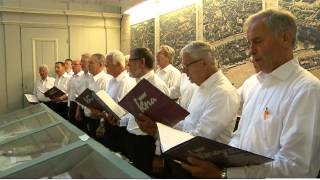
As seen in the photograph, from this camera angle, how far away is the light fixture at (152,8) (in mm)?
7410

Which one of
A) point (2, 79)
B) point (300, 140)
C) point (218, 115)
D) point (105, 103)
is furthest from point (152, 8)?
point (300, 140)

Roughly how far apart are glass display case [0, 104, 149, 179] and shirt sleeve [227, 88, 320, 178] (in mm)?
717

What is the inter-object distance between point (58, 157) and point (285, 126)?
1185 millimetres

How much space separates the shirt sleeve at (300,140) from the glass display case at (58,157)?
717 millimetres

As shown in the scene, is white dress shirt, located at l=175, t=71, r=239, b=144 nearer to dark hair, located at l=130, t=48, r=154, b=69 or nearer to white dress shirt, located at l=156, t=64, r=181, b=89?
dark hair, located at l=130, t=48, r=154, b=69

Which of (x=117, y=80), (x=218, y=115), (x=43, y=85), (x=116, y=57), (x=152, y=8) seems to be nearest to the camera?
(x=218, y=115)

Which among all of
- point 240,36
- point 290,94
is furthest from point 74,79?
point 290,94

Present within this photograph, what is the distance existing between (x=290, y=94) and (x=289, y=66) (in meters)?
0.17

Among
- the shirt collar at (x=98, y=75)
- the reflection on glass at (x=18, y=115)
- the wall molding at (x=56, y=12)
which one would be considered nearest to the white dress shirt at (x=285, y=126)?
the reflection on glass at (x=18, y=115)

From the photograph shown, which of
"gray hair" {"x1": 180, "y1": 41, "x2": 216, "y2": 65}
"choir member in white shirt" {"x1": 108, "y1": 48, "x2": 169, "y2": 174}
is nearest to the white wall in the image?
"choir member in white shirt" {"x1": 108, "y1": 48, "x2": 169, "y2": 174}

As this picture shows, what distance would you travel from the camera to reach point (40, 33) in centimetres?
1016

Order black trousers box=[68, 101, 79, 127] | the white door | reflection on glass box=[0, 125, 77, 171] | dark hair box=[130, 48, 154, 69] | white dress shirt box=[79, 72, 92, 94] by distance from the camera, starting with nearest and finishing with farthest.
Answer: reflection on glass box=[0, 125, 77, 171] → dark hair box=[130, 48, 154, 69] → white dress shirt box=[79, 72, 92, 94] → black trousers box=[68, 101, 79, 127] → the white door

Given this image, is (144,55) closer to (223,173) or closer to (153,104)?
(153,104)

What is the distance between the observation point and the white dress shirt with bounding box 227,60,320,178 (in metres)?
1.71
